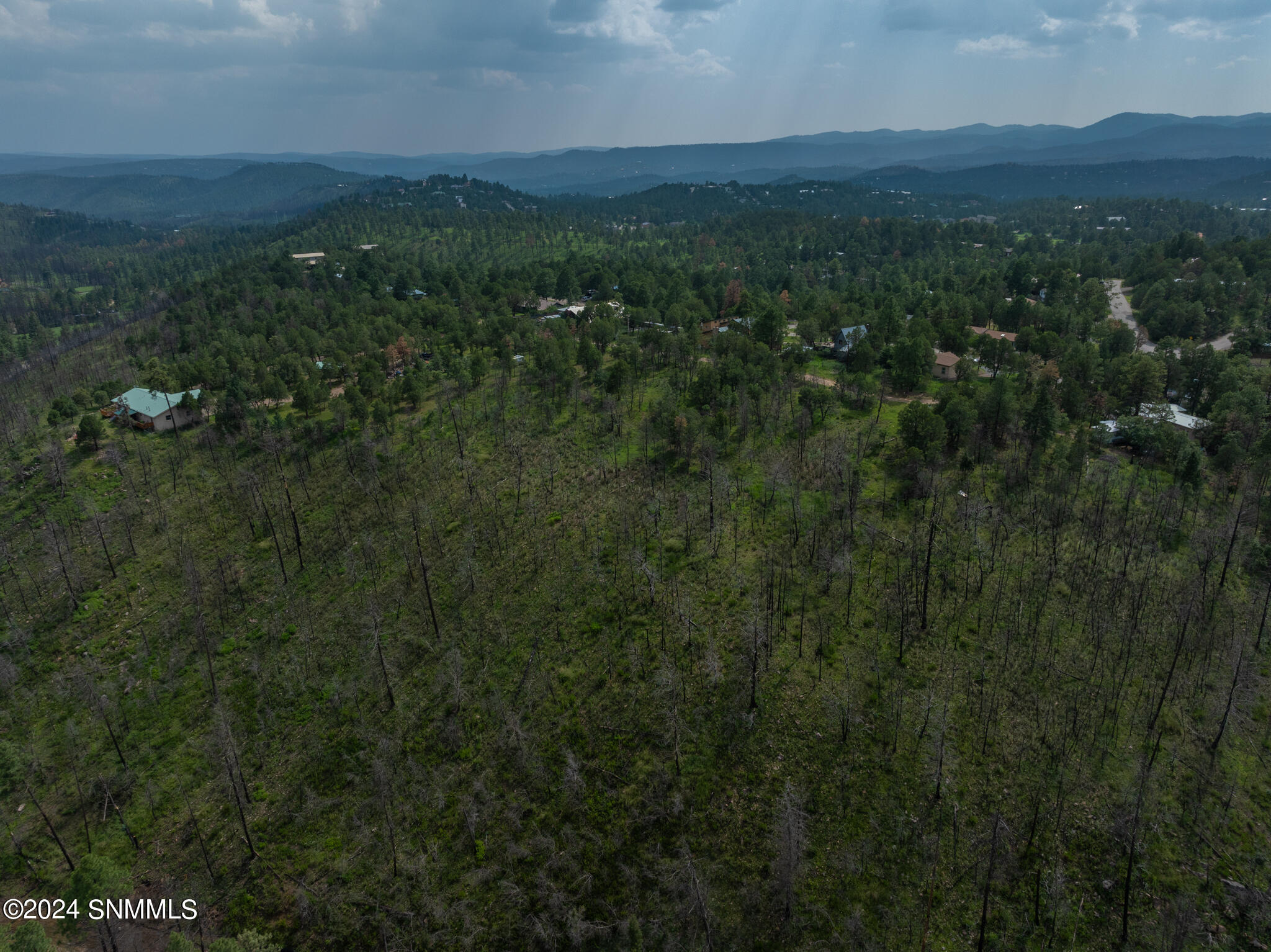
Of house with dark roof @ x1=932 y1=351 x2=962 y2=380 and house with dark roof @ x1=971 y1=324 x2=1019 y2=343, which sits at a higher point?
house with dark roof @ x1=971 y1=324 x2=1019 y2=343

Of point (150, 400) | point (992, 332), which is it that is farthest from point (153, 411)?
point (992, 332)

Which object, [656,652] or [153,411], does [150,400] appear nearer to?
[153,411]

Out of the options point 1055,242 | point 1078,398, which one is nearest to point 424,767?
point 1078,398

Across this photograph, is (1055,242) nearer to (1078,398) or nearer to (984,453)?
(1078,398)

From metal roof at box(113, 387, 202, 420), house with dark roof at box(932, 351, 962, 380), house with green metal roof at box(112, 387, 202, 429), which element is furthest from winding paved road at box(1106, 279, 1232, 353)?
metal roof at box(113, 387, 202, 420)

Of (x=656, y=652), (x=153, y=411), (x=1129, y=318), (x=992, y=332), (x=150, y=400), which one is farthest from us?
(x=1129, y=318)

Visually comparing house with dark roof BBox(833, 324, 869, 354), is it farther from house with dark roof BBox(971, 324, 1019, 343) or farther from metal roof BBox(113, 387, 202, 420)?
metal roof BBox(113, 387, 202, 420)

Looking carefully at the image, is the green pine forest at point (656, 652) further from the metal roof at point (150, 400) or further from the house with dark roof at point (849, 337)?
the house with dark roof at point (849, 337)
